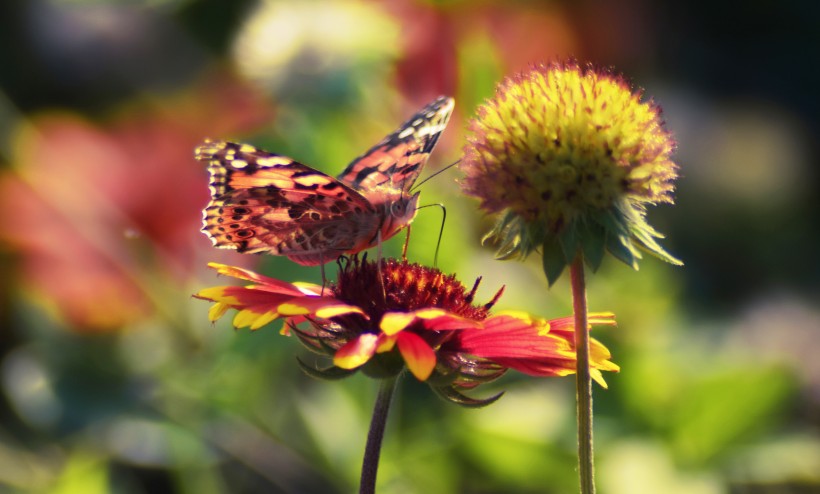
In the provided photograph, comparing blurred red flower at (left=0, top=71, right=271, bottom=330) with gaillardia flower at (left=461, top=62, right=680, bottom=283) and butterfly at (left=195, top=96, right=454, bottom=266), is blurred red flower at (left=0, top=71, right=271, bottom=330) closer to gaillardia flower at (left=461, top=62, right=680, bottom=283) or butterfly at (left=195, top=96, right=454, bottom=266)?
butterfly at (left=195, top=96, right=454, bottom=266)

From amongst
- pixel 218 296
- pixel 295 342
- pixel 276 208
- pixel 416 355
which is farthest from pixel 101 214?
pixel 416 355

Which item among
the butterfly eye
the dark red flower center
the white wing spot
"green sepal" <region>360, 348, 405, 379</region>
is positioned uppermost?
the white wing spot

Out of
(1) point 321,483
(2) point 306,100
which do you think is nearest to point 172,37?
(2) point 306,100

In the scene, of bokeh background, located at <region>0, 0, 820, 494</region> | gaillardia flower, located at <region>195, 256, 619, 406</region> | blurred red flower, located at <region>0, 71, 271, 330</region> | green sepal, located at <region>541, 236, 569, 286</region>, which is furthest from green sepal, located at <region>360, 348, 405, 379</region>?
blurred red flower, located at <region>0, 71, 271, 330</region>

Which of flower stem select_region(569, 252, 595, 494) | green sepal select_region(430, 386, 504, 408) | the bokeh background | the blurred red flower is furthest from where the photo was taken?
→ the blurred red flower

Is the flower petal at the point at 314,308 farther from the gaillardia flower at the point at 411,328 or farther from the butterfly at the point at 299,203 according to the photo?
the butterfly at the point at 299,203

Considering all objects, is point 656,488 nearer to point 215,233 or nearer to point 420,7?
point 215,233

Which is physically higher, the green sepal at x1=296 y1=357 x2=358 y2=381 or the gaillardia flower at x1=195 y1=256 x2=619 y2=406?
the gaillardia flower at x1=195 y1=256 x2=619 y2=406

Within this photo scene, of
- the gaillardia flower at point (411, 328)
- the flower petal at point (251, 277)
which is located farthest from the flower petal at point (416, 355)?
the flower petal at point (251, 277)
